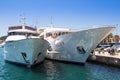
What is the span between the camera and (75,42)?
2681cm

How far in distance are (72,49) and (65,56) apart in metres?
1.76

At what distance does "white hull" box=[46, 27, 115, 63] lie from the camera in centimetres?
2567

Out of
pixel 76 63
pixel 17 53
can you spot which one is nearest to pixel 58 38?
pixel 76 63

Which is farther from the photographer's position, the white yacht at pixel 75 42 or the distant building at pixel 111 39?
the distant building at pixel 111 39

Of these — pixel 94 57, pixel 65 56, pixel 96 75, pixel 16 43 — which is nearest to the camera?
pixel 96 75

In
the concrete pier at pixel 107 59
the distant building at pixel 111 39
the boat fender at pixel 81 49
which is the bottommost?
the distant building at pixel 111 39

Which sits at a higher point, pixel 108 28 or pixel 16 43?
pixel 108 28

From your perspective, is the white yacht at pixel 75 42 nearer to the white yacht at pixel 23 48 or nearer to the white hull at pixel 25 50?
the white yacht at pixel 23 48

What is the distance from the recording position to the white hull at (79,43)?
2567 centimetres

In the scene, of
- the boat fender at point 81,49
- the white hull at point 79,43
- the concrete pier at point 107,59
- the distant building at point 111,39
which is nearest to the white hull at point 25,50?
Result: the white hull at point 79,43

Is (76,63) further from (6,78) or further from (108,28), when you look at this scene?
(6,78)

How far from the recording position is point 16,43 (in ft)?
80.0

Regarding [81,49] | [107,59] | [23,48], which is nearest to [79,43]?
[81,49]

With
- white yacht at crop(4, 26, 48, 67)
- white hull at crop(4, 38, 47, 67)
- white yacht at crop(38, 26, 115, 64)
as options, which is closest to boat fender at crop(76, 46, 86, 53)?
white yacht at crop(38, 26, 115, 64)
